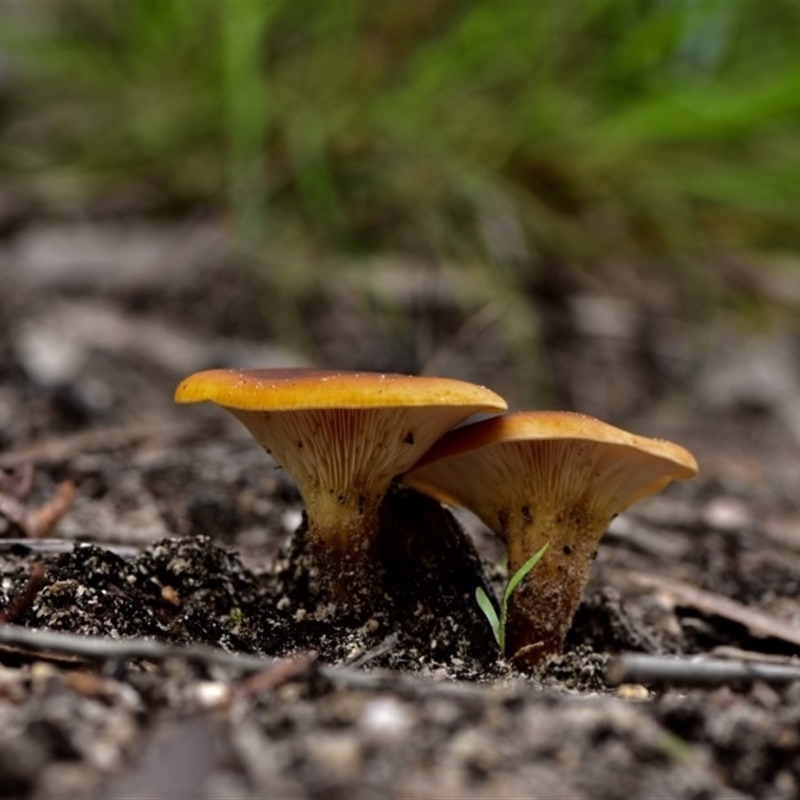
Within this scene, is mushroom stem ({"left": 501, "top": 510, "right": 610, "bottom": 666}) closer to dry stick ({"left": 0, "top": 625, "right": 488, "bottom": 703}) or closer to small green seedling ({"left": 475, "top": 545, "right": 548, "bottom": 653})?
small green seedling ({"left": 475, "top": 545, "right": 548, "bottom": 653})

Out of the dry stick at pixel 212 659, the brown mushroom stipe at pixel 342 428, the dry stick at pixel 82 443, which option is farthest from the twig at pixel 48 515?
the dry stick at pixel 212 659

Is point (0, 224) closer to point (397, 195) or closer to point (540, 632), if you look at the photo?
point (397, 195)

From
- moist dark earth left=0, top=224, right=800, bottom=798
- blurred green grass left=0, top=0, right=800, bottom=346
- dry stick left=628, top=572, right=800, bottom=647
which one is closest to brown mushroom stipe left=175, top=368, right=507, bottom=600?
moist dark earth left=0, top=224, right=800, bottom=798

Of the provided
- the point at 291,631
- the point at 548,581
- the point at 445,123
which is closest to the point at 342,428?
the point at 291,631

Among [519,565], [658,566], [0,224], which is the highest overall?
[0,224]

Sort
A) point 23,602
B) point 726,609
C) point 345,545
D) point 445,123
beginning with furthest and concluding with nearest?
point 445,123 < point 726,609 < point 345,545 < point 23,602

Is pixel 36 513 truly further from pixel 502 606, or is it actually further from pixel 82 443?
pixel 502 606

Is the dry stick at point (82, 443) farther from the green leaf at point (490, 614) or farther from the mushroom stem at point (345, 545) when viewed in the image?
the green leaf at point (490, 614)

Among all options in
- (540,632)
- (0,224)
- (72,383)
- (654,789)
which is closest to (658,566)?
(540,632)
